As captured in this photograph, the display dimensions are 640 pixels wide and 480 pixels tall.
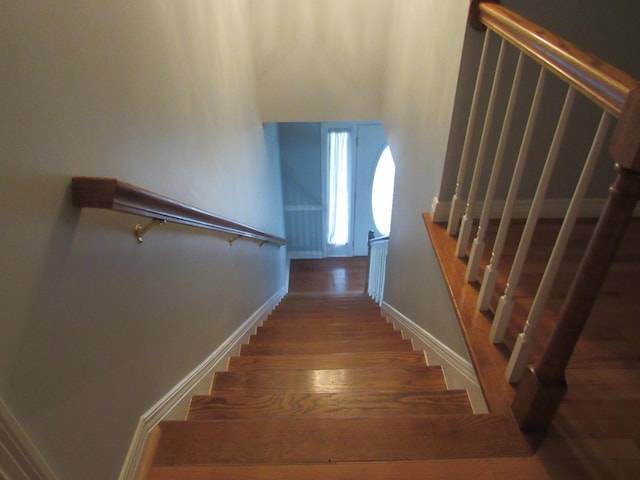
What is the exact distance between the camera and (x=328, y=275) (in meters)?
5.93

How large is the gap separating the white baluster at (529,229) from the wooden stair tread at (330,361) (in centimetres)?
66

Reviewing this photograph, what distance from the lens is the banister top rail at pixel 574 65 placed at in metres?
0.65

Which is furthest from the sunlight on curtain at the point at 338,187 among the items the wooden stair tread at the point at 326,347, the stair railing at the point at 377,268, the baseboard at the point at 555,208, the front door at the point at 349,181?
the wooden stair tread at the point at 326,347

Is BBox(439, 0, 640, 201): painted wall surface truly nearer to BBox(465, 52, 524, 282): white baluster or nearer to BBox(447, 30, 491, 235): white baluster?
BBox(447, 30, 491, 235): white baluster

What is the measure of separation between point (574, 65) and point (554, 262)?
1.52ft

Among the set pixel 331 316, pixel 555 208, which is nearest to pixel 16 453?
pixel 555 208

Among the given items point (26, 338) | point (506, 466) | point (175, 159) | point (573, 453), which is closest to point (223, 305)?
point (175, 159)

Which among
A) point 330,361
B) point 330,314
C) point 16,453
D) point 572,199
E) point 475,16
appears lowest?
point 330,314

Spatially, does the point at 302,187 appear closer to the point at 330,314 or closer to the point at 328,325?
the point at 330,314

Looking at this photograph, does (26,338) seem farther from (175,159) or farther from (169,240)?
(175,159)

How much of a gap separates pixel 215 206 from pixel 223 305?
0.54 m

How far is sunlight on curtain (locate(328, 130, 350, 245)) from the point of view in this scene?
5.14 metres

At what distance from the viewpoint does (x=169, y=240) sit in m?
1.19

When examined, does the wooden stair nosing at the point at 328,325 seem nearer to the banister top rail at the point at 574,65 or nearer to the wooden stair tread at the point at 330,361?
the wooden stair tread at the point at 330,361
